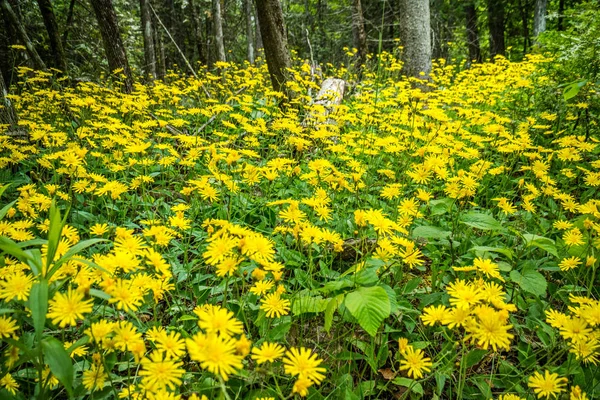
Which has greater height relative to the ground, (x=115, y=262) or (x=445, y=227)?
(x=115, y=262)

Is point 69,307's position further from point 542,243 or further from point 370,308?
point 542,243

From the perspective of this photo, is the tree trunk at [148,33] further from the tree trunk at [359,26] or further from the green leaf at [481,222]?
the green leaf at [481,222]

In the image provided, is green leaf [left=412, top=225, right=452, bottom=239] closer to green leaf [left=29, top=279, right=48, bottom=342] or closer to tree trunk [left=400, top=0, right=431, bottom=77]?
green leaf [left=29, top=279, right=48, bottom=342]

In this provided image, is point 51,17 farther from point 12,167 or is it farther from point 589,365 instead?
point 589,365

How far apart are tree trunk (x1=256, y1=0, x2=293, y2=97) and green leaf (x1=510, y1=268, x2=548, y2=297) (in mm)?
3358

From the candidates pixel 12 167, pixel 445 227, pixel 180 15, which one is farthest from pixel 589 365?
pixel 180 15

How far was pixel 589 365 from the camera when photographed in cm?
153

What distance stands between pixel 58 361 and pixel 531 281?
1942 mm

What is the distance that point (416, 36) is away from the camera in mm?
6133

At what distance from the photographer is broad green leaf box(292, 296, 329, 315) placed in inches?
59.4

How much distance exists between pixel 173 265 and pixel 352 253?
108 centimetres

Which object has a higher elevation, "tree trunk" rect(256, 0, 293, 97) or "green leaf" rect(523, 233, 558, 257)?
"tree trunk" rect(256, 0, 293, 97)

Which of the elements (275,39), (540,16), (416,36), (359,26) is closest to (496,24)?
(540,16)

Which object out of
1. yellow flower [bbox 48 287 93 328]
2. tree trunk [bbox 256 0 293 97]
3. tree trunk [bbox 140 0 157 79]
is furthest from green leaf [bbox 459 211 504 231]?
tree trunk [bbox 140 0 157 79]
